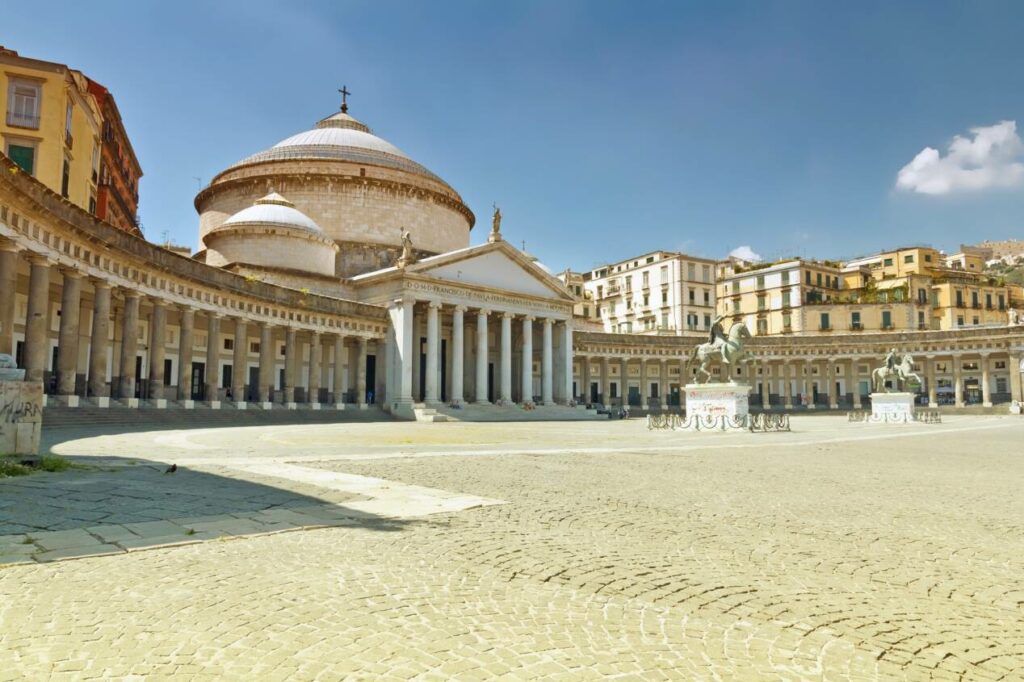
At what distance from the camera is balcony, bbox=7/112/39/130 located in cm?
3619

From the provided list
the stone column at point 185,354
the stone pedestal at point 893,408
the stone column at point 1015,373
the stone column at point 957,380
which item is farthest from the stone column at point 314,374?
the stone column at point 1015,373

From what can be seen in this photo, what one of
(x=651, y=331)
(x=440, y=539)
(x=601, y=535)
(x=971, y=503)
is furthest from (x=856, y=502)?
(x=651, y=331)

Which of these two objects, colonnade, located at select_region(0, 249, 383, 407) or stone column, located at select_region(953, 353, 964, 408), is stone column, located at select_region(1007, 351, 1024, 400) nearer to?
stone column, located at select_region(953, 353, 964, 408)

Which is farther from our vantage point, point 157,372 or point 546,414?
point 546,414

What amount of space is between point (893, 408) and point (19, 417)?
46.4 meters

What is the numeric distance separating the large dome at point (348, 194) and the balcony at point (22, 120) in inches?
864

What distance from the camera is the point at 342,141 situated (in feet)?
216

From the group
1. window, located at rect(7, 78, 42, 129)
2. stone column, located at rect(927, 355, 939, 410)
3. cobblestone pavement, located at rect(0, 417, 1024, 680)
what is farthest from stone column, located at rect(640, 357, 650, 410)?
cobblestone pavement, located at rect(0, 417, 1024, 680)

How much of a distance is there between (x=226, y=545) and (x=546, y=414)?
157 feet

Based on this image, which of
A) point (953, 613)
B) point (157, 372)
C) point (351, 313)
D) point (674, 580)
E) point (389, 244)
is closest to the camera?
point (953, 613)

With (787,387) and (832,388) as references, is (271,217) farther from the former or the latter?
(832,388)

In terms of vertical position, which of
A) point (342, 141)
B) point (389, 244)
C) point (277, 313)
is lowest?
point (277, 313)

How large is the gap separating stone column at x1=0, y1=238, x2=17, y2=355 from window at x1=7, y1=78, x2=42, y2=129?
16186 mm

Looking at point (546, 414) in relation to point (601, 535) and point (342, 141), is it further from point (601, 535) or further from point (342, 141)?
point (601, 535)
